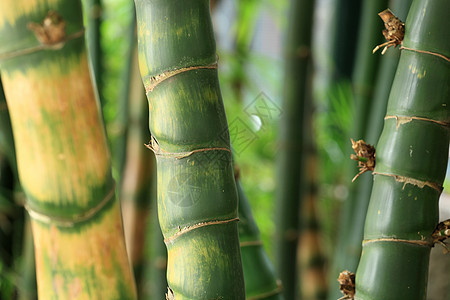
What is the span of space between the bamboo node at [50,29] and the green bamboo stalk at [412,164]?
17 centimetres

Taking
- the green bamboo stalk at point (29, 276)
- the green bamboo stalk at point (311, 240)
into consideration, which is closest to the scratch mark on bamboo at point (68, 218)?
the green bamboo stalk at point (29, 276)

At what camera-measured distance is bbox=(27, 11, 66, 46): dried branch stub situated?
265mm

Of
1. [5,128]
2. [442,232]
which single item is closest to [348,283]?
[442,232]

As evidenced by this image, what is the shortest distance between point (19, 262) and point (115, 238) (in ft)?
1.59

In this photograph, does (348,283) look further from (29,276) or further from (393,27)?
(29,276)

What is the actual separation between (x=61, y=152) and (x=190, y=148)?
2.7 inches

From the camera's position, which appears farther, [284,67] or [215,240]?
[284,67]

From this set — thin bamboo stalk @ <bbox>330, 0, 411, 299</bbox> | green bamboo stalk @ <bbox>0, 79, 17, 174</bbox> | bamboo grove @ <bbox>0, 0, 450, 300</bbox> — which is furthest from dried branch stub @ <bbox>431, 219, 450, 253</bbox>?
green bamboo stalk @ <bbox>0, 79, 17, 174</bbox>

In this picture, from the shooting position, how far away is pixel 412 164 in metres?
0.28

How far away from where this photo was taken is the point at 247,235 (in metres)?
0.37

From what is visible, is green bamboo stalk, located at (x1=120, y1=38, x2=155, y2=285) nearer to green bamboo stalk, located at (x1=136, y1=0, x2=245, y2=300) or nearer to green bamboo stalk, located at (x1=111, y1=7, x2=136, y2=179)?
green bamboo stalk, located at (x1=111, y1=7, x2=136, y2=179)

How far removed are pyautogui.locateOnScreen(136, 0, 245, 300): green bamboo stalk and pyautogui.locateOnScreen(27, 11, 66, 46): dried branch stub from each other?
0.12ft

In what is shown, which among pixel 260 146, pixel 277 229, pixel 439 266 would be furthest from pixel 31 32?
pixel 260 146

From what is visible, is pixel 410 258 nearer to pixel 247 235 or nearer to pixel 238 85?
pixel 247 235
